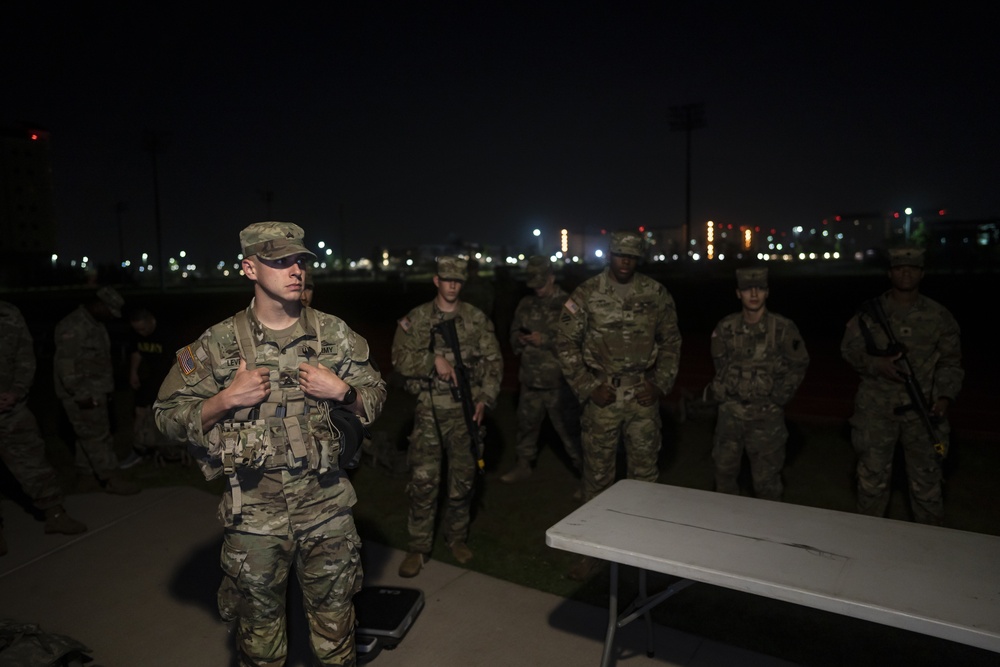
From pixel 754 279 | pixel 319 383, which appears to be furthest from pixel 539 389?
pixel 319 383

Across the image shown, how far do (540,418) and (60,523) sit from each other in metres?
A: 4.23

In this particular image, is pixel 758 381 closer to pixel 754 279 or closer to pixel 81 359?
pixel 754 279

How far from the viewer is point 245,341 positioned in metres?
2.83

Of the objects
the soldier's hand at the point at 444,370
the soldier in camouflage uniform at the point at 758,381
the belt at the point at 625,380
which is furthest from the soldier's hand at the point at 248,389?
the soldier in camouflage uniform at the point at 758,381

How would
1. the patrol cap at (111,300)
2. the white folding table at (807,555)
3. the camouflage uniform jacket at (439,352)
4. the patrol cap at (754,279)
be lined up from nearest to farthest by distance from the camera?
the white folding table at (807,555) → the camouflage uniform jacket at (439,352) → the patrol cap at (754,279) → the patrol cap at (111,300)

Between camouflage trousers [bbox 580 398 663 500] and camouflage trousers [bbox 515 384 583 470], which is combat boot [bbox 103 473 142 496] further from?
camouflage trousers [bbox 580 398 663 500]

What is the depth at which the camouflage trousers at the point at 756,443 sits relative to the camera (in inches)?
198

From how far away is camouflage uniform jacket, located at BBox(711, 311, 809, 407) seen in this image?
16.5ft

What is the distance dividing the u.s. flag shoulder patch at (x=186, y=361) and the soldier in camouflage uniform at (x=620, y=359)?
2.65 m

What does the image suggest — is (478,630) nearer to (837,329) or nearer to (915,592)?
(915,592)

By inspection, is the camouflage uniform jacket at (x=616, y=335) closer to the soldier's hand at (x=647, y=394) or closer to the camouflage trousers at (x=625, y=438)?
the soldier's hand at (x=647, y=394)

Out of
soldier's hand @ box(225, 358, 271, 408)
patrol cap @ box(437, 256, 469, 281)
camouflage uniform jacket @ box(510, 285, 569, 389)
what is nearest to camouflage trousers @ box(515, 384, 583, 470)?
camouflage uniform jacket @ box(510, 285, 569, 389)

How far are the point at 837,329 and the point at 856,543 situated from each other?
18377 mm

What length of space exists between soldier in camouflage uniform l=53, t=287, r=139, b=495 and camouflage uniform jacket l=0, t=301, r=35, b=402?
940 mm
